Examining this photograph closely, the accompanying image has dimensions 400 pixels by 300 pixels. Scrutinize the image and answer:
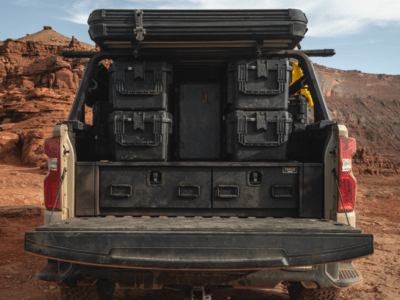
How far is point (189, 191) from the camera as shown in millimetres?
3082

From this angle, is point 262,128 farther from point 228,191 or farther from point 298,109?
point 298,109

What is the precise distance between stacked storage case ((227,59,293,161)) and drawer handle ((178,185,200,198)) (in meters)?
0.55

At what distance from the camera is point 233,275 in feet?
8.13

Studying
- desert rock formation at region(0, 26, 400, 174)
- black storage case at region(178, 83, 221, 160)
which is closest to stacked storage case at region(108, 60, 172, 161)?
black storage case at region(178, 83, 221, 160)

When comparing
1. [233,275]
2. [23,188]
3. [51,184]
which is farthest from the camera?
[23,188]

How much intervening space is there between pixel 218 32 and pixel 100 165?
1630 millimetres

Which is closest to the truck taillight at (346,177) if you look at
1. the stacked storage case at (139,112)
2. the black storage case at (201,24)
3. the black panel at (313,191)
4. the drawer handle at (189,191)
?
the black panel at (313,191)

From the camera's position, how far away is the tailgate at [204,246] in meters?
2.21

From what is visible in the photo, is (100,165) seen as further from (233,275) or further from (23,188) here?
(23,188)

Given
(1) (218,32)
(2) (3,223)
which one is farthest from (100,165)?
(2) (3,223)

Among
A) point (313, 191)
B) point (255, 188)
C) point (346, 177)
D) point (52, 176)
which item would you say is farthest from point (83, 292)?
point (346, 177)

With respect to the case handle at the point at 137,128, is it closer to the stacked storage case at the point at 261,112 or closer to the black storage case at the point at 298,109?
the stacked storage case at the point at 261,112

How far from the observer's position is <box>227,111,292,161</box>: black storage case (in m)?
3.33

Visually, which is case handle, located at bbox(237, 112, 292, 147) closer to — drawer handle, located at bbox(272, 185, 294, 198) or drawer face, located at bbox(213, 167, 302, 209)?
drawer face, located at bbox(213, 167, 302, 209)
